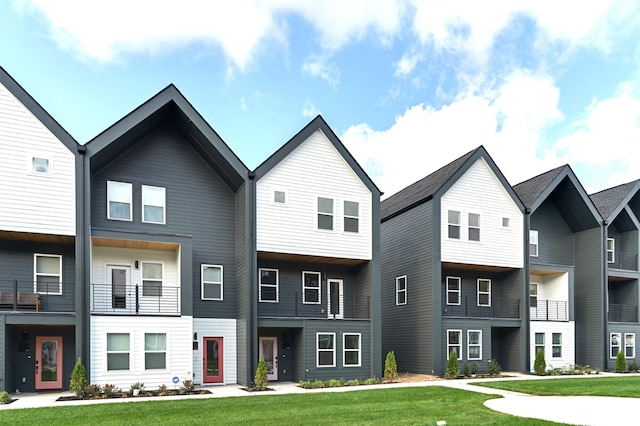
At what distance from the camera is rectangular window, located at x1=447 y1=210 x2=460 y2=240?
2400 centimetres

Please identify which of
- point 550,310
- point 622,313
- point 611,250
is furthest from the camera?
point 611,250

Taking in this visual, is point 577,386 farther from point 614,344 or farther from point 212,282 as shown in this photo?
point 212,282

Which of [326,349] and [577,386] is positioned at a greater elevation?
[326,349]

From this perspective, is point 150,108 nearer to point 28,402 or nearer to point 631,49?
point 28,402

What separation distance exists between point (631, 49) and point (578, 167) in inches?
241

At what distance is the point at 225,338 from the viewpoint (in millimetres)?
20609

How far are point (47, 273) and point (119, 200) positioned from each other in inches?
138

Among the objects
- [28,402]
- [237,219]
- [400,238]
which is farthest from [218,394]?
[400,238]

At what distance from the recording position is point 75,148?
58.6ft

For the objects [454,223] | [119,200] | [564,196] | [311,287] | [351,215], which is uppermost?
[564,196]

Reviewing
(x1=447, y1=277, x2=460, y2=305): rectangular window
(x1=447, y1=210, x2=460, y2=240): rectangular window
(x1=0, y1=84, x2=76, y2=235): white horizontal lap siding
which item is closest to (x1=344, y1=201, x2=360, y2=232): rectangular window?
(x1=447, y1=210, x2=460, y2=240): rectangular window

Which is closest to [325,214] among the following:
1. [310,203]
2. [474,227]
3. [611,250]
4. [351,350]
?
[310,203]

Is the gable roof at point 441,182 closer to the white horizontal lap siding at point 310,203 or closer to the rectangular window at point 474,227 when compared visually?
the rectangular window at point 474,227

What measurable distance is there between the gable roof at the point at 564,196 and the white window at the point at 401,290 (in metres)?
6.89
